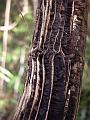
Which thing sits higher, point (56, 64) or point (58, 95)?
point (56, 64)

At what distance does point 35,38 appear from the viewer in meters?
1.75

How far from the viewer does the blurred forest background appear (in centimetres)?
408

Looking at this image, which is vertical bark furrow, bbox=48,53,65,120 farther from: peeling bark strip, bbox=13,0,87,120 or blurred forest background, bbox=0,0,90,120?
blurred forest background, bbox=0,0,90,120

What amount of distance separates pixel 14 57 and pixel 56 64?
4.44m

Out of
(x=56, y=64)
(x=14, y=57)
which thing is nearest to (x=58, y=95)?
(x=56, y=64)

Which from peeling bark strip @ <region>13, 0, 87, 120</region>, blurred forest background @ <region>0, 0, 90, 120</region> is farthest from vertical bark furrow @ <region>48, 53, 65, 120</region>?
blurred forest background @ <region>0, 0, 90, 120</region>

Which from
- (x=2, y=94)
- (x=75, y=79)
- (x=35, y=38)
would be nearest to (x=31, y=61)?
(x=35, y=38)

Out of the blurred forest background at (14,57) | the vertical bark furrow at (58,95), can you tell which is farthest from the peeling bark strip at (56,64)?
the blurred forest background at (14,57)

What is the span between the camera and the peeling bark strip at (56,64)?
1.68m

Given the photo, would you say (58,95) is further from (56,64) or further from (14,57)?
(14,57)

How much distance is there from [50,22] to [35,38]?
0.10m

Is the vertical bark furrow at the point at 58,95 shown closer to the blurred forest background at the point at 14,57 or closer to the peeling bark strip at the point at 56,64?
the peeling bark strip at the point at 56,64

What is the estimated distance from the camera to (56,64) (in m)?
1.69

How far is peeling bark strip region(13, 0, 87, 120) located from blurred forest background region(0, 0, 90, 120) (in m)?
1.69
